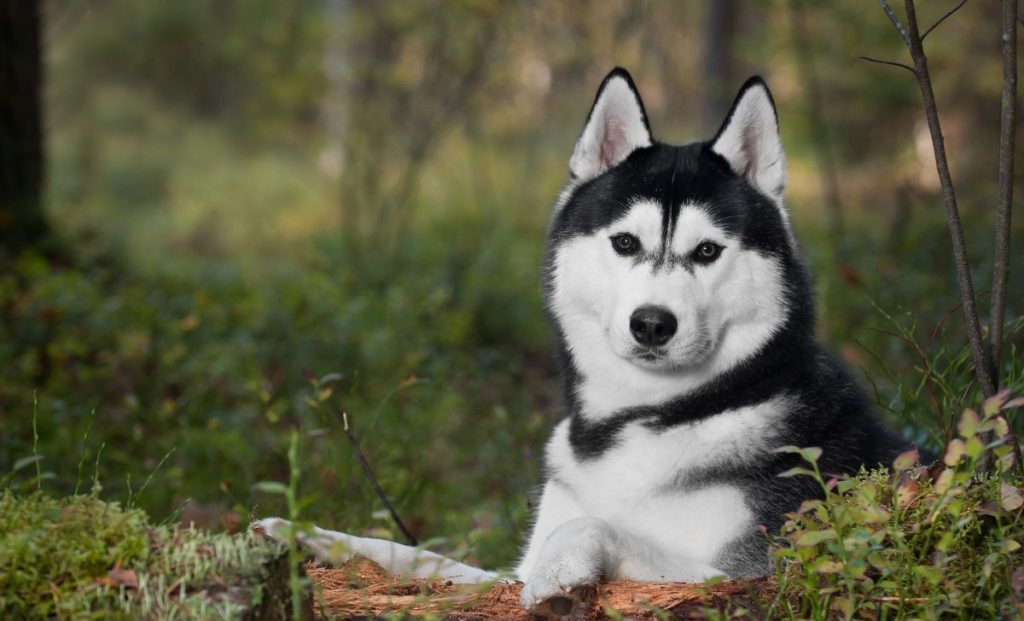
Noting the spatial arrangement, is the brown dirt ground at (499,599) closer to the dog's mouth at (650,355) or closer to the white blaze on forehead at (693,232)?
the dog's mouth at (650,355)

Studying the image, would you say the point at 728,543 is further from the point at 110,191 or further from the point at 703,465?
the point at 110,191

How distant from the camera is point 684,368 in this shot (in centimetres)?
284

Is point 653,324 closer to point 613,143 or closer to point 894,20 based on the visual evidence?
point 613,143

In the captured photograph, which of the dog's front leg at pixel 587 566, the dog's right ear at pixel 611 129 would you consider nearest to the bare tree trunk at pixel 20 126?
the dog's right ear at pixel 611 129

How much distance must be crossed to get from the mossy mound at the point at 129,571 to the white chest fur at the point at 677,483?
0.97 meters

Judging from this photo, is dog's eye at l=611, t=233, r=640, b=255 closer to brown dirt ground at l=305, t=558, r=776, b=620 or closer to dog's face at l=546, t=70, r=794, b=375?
dog's face at l=546, t=70, r=794, b=375

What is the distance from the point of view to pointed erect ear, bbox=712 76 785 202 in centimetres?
294

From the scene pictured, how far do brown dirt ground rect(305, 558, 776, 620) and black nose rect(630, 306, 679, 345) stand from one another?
658 mm

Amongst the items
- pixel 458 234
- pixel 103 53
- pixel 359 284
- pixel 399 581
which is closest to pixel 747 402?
pixel 399 581

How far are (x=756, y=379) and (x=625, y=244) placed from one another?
0.54 metres

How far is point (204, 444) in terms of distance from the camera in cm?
454

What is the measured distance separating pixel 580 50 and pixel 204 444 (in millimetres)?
6861

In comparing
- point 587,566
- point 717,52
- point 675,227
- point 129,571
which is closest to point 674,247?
point 675,227

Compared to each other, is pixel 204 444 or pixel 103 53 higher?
pixel 103 53
